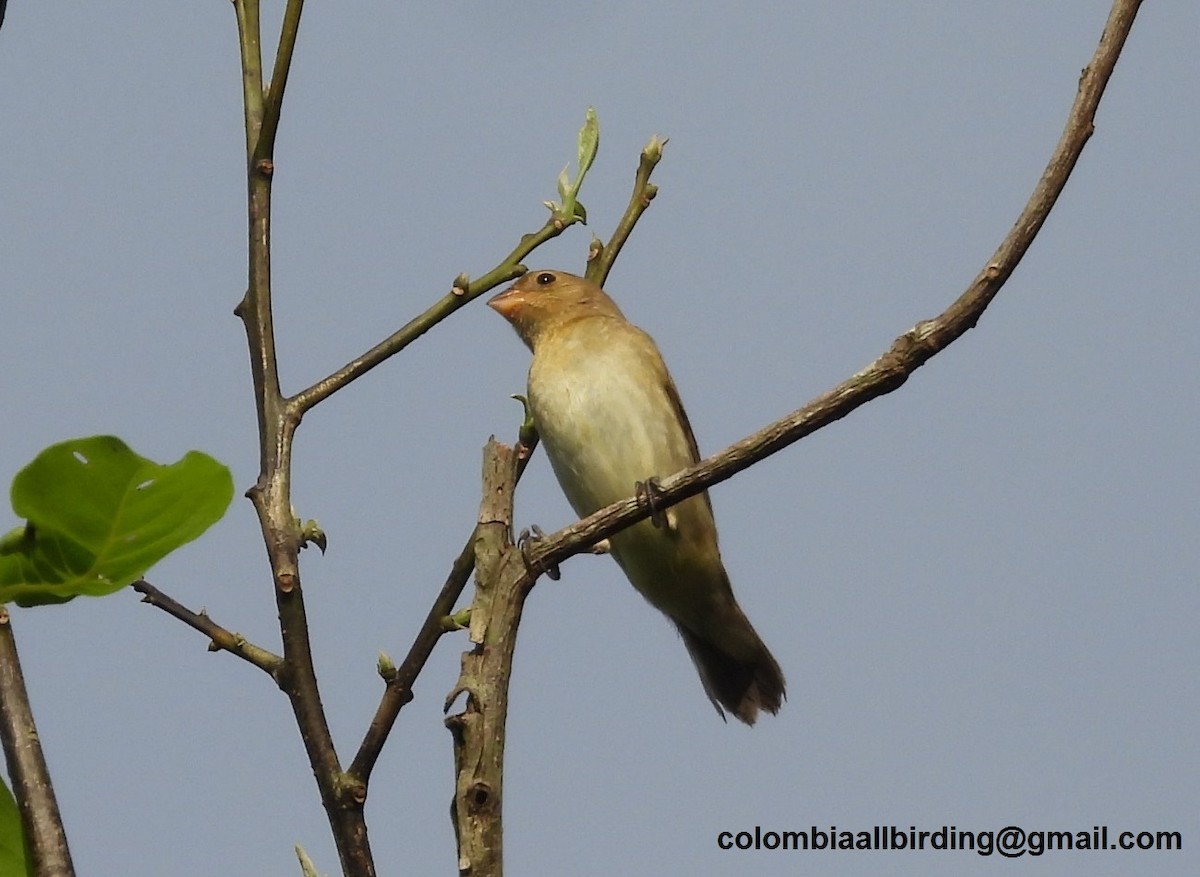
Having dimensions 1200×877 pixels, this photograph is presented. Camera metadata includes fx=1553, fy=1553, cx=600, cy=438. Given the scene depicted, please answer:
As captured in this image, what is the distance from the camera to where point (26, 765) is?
2.48 m

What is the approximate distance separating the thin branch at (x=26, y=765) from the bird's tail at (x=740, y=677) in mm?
4746

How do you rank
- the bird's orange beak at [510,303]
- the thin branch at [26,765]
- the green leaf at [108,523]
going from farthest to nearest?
the bird's orange beak at [510,303] → the thin branch at [26,765] → the green leaf at [108,523]

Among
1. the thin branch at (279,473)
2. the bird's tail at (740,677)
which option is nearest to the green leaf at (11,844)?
the thin branch at (279,473)

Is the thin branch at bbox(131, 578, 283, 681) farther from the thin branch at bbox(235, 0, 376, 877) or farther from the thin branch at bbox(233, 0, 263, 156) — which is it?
→ the thin branch at bbox(233, 0, 263, 156)

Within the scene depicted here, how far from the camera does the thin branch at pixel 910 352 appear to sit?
278 centimetres

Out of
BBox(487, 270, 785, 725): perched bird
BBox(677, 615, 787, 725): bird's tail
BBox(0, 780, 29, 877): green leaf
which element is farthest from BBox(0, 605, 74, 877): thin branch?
BBox(677, 615, 787, 725): bird's tail

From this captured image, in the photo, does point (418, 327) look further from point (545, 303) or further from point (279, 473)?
point (545, 303)

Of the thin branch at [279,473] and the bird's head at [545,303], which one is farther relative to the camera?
the bird's head at [545,303]

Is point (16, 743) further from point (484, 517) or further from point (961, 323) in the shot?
point (961, 323)

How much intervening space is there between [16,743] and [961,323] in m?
1.86

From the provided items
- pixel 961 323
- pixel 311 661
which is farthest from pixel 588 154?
pixel 311 661

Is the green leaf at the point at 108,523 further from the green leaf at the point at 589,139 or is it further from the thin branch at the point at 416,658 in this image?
the green leaf at the point at 589,139

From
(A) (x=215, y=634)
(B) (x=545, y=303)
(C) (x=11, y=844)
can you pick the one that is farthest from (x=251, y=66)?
(B) (x=545, y=303)

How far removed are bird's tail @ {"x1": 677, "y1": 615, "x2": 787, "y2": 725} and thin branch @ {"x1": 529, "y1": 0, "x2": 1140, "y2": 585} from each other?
11.6 feet
